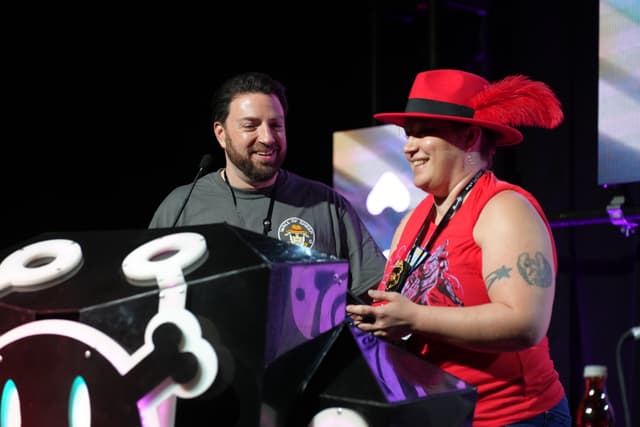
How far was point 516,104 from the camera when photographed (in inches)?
75.2

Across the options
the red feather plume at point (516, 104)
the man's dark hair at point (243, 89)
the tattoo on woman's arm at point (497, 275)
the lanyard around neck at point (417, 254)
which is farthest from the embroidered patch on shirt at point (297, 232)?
the tattoo on woman's arm at point (497, 275)

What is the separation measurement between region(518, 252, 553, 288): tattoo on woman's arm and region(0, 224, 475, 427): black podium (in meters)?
0.26

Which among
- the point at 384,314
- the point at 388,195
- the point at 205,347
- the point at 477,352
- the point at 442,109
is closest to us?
the point at 205,347

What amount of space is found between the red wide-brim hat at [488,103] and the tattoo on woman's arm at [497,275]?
359 millimetres

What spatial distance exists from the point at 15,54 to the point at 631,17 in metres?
2.89

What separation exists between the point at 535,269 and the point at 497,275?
0.07 m

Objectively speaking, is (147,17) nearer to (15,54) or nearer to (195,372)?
(15,54)

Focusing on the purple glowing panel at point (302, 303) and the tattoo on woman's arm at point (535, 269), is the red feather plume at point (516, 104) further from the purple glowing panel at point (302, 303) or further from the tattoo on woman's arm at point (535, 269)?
the purple glowing panel at point (302, 303)

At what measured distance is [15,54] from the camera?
4.26 meters

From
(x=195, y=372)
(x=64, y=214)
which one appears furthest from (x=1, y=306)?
(x=64, y=214)

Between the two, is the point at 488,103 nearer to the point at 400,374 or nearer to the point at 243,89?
the point at 400,374

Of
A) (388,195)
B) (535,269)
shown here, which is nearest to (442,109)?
A: (535,269)

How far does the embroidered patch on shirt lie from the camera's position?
107 inches

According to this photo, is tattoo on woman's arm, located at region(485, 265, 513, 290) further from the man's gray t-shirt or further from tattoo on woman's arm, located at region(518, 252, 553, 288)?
the man's gray t-shirt
